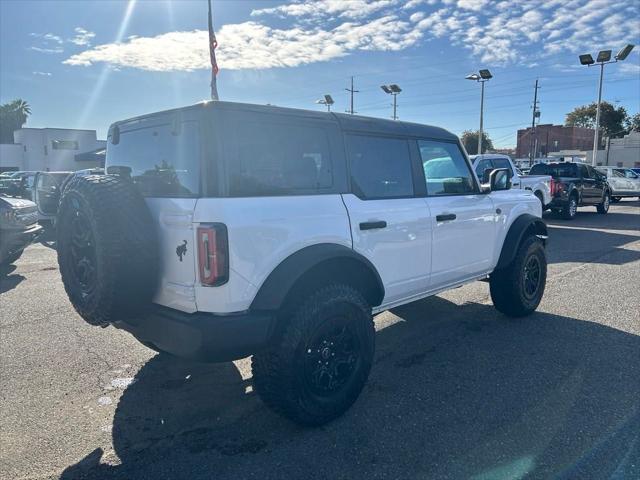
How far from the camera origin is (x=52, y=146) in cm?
4447

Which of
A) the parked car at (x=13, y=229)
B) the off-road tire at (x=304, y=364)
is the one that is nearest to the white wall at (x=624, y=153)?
the parked car at (x=13, y=229)

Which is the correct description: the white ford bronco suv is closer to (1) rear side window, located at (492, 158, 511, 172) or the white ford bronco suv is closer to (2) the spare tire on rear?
(2) the spare tire on rear

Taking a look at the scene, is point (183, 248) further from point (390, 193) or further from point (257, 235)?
point (390, 193)

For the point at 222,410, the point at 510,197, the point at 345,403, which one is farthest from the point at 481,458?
the point at 510,197

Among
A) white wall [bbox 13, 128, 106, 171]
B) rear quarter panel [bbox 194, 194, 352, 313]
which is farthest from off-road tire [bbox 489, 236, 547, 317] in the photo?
white wall [bbox 13, 128, 106, 171]

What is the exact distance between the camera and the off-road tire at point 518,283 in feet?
16.3

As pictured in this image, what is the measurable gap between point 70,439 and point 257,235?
1768 millimetres

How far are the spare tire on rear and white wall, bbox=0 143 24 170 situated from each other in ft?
170

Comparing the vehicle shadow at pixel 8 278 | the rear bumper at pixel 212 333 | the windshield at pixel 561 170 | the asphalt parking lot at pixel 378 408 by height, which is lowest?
the vehicle shadow at pixel 8 278

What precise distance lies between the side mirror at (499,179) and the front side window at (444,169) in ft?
0.75

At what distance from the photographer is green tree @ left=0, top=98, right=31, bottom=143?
72.9 meters

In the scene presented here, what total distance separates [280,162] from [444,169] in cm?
196

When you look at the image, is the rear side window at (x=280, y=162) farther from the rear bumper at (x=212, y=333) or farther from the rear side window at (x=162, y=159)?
the rear bumper at (x=212, y=333)

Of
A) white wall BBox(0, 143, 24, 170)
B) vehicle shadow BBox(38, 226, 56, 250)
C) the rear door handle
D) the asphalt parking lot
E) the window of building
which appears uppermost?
the window of building
